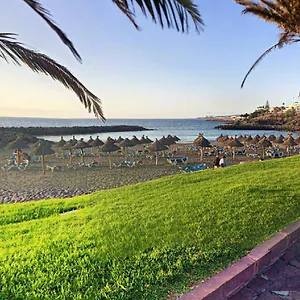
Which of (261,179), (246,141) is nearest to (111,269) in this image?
(261,179)

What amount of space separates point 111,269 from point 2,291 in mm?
964

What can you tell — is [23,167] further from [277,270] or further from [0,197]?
[277,270]

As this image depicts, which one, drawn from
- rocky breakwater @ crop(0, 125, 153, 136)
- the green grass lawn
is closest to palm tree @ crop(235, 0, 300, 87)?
the green grass lawn

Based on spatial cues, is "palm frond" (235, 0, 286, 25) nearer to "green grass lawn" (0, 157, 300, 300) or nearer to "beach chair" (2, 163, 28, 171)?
"green grass lawn" (0, 157, 300, 300)

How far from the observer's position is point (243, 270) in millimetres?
2781

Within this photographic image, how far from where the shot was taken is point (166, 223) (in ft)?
13.3

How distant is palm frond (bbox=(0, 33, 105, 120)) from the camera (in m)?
3.31

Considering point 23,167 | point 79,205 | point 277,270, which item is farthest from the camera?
point 23,167

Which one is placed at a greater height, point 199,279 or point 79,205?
point 199,279

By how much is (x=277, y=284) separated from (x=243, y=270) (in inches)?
12.8

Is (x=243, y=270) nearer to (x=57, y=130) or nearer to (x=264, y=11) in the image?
(x=264, y=11)

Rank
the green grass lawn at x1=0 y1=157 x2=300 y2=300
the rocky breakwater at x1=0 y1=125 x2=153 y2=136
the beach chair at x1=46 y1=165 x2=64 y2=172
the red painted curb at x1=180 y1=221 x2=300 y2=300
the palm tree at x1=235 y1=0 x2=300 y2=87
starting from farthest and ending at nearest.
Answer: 1. the rocky breakwater at x1=0 y1=125 x2=153 y2=136
2. the beach chair at x1=46 y1=165 x2=64 y2=172
3. the palm tree at x1=235 y1=0 x2=300 y2=87
4. the green grass lawn at x1=0 y1=157 x2=300 y2=300
5. the red painted curb at x1=180 y1=221 x2=300 y2=300

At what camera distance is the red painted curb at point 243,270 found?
2455 millimetres

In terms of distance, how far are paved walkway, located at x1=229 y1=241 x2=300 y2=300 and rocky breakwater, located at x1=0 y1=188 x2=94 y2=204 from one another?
9849 millimetres
